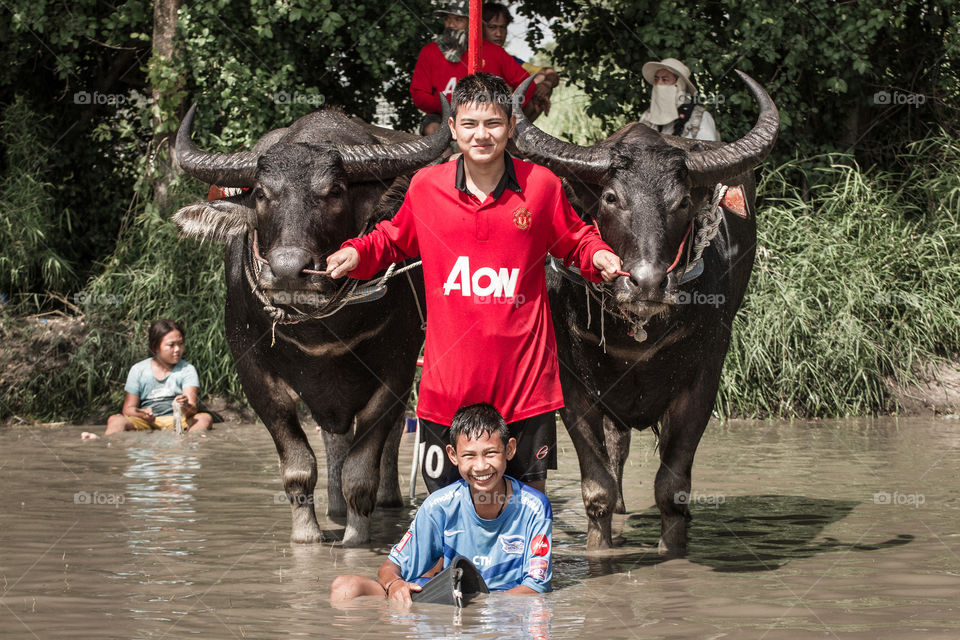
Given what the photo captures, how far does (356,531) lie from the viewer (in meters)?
5.90

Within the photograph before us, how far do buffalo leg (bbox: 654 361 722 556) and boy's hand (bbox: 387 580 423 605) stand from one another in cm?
155

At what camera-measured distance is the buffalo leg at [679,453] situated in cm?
555

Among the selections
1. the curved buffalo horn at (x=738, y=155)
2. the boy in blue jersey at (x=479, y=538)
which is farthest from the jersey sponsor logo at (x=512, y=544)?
the curved buffalo horn at (x=738, y=155)

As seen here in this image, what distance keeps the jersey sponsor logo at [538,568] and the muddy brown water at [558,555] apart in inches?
4.0

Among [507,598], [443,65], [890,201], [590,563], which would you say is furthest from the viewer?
[890,201]

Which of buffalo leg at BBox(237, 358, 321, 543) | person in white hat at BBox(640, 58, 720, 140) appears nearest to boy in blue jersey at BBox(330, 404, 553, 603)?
buffalo leg at BBox(237, 358, 321, 543)

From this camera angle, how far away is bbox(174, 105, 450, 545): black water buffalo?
548 centimetres

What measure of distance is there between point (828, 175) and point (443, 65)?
5.96 meters

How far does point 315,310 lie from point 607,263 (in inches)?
61.2

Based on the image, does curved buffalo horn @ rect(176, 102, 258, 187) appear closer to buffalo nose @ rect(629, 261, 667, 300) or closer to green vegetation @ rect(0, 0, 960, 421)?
buffalo nose @ rect(629, 261, 667, 300)

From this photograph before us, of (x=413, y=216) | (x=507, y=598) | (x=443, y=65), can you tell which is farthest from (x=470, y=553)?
(x=443, y=65)

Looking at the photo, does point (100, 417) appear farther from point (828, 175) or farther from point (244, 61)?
point (828, 175)

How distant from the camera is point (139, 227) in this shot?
494 inches

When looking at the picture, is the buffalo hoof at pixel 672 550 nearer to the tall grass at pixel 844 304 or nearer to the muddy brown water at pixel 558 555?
the muddy brown water at pixel 558 555
